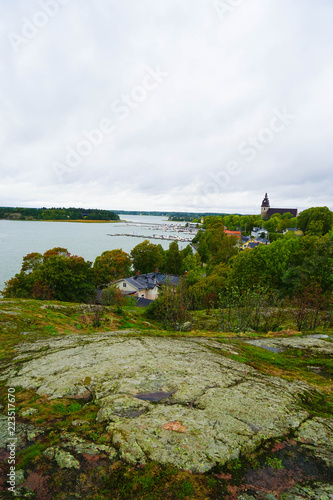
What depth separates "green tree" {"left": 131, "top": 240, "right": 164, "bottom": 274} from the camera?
190 ft

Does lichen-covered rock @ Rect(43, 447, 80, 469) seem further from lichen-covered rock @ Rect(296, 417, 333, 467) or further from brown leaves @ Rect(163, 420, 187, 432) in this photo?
lichen-covered rock @ Rect(296, 417, 333, 467)

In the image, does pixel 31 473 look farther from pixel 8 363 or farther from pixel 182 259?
pixel 182 259

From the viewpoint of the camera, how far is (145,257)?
57969 millimetres

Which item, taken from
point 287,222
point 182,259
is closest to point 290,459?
point 182,259

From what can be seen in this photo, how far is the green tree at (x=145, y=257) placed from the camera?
5791 centimetres

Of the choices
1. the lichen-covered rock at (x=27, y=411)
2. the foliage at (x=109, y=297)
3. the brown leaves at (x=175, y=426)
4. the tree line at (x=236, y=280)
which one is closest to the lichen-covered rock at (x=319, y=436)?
the brown leaves at (x=175, y=426)

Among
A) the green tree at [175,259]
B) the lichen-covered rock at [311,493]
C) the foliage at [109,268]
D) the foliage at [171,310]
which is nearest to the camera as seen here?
the lichen-covered rock at [311,493]

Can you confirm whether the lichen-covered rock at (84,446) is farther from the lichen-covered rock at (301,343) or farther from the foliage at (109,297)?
the foliage at (109,297)

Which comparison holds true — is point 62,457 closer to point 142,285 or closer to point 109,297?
point 109,297

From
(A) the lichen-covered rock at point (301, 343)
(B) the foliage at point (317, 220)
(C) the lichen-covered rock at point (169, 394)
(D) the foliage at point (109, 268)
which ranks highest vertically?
(B) the foliage at point (317, 220)

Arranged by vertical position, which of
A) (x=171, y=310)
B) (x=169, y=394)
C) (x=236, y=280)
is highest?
(x=169, y=394)

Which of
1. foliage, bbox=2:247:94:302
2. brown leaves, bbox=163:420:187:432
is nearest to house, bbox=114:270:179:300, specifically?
foliage, bbox=2:247:94:302

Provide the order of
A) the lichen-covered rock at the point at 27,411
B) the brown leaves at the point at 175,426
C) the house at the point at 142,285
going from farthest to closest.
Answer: the house at the point at 142,285
the lichen-covered rock at the point at 27,411
the brown leaves at the point at 175,426

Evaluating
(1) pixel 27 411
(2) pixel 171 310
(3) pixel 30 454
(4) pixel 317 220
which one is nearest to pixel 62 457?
(3) pixel 30 454
